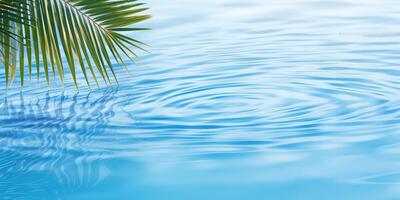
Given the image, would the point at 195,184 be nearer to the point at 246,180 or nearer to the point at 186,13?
the point at 246,180

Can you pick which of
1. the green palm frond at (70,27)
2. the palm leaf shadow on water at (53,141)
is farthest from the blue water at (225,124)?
the green palm frond at (70,27)

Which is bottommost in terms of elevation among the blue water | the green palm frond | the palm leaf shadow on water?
the palm leaf shadow on water

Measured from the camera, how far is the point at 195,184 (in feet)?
11.3

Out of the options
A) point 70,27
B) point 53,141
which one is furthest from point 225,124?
point 70,27

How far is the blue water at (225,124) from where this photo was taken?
344 cm

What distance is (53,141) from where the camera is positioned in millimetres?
4113

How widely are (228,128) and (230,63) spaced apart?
1.51 meters

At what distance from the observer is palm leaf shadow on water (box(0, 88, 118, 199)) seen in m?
3.60

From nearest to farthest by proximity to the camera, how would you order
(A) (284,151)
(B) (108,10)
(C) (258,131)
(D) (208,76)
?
(B) (108,10), (A) (284,151), (C) (258,131), (D) (208,76)

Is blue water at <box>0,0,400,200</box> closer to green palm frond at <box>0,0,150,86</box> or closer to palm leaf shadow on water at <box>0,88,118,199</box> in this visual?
palm leaf shadow on water at <box>0,88,118,199</box>

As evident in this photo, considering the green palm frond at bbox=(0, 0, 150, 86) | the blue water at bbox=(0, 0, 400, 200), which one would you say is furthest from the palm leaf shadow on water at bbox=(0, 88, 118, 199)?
the green palm frond at bbox=(0, 0, 150, 86)

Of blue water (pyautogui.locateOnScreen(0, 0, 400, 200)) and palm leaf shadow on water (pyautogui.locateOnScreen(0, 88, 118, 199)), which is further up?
blue water (pyautogui.locateOnScreen(0, 0, 400, 200))

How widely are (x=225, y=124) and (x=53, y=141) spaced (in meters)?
0.91

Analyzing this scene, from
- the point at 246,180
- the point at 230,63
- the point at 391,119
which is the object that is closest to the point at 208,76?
the point at 230,63
